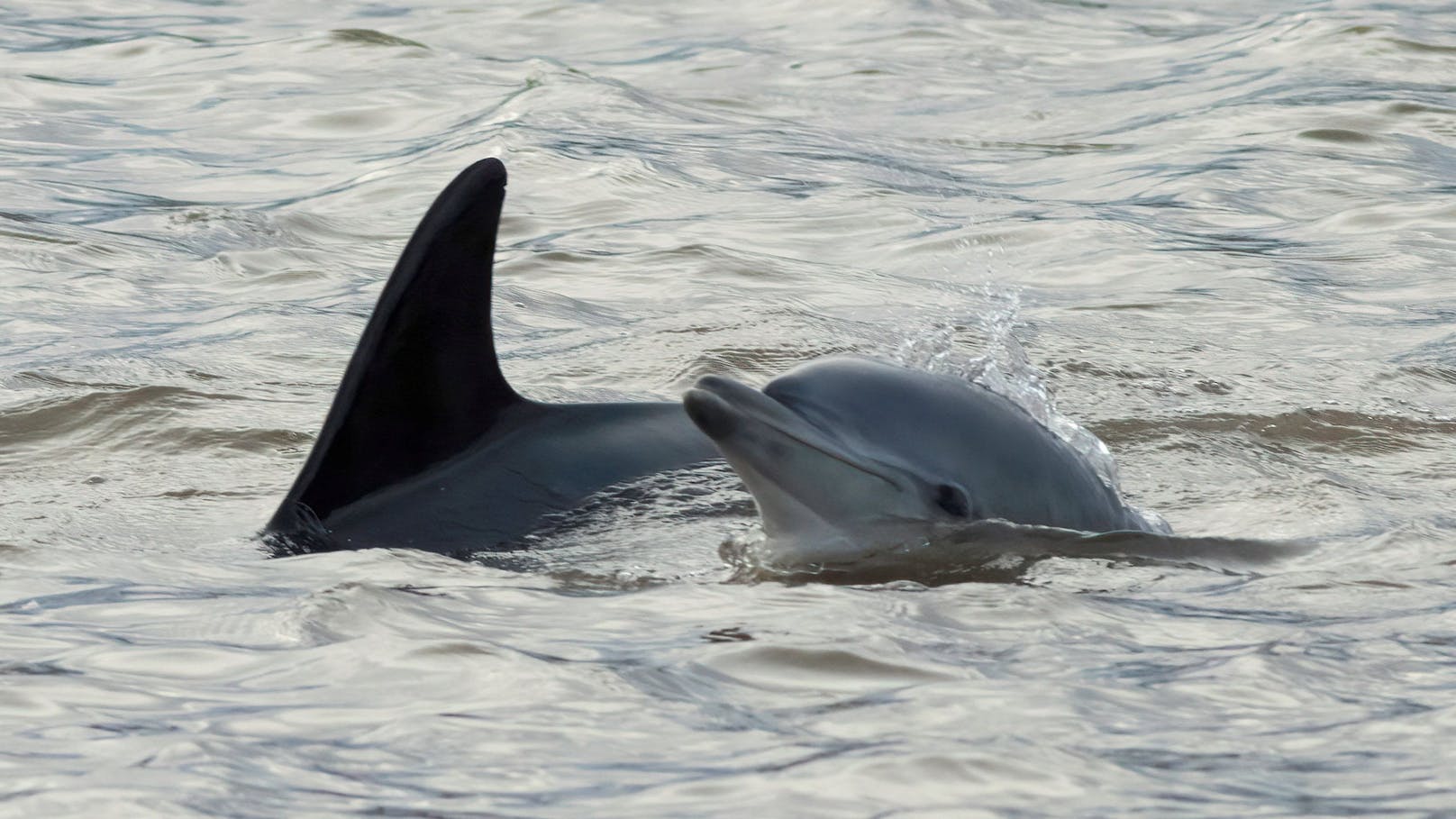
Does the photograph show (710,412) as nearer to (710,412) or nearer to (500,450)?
(710,412)

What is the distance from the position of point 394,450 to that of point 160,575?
66 centimetres

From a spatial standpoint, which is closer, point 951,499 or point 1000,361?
point 951,499

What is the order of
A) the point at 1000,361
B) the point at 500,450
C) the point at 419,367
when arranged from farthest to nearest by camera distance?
the point at 1000,361
the point at 500,450
the point at 419,367

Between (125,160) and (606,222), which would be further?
(125,160)

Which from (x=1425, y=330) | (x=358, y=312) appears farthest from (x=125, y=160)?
(x=1425, y=330)

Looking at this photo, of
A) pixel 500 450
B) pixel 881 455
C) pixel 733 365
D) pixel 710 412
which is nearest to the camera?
pixel 710 412

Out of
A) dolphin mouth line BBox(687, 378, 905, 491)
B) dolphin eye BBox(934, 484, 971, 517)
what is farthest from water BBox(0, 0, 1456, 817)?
dolphin mouth line BBox(687, 378, 905, 491)

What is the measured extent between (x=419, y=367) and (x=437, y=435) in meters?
0.18

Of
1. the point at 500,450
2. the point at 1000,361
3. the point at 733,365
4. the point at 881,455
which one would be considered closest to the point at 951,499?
the point at 881,455

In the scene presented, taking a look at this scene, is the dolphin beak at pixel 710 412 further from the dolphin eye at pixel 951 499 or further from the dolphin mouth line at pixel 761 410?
the dolphin eye at pixel 951 499

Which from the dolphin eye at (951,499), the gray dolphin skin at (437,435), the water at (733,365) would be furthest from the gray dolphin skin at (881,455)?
the gray dolphin skin at (437,435)

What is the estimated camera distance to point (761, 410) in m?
4.22

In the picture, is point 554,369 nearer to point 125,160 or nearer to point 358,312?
point 358,312

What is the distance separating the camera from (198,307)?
870 cm
